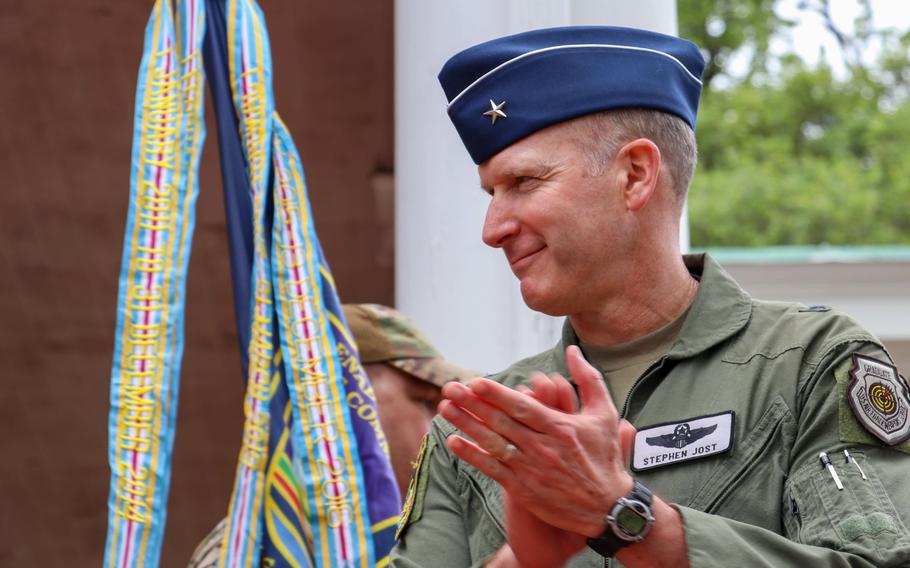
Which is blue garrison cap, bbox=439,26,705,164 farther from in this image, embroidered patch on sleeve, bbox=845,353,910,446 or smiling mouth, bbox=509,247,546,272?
embroidered patch on sleeve, bbox=845,353,910,446

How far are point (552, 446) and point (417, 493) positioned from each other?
62cm

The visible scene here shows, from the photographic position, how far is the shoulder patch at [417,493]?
2365mm

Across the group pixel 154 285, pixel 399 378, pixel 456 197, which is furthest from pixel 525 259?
pixel 456 197

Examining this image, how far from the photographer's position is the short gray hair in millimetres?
2287

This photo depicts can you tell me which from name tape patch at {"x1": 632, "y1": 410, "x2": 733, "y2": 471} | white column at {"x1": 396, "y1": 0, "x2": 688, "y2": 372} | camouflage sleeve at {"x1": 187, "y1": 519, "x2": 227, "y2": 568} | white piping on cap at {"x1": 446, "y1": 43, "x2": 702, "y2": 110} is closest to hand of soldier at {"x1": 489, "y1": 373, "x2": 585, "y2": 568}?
name tape patch at {"x1": 632, "y1": 410, "x2": 733, "y2": 471}

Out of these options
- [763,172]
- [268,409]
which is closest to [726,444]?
[268,409]

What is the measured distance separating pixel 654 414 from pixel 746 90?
592 inches

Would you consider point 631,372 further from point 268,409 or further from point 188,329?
point 188,329

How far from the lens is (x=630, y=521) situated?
185cm

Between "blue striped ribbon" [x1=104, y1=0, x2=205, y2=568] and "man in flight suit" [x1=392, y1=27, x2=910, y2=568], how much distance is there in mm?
815

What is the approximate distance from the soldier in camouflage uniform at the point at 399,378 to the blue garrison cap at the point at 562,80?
Result: 4.52 ft

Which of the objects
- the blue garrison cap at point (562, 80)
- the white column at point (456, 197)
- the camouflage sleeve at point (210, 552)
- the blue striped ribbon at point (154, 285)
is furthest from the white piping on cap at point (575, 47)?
the white column at point (456, 197)

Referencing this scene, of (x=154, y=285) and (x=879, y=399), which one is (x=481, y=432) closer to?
(x=879, y=399)

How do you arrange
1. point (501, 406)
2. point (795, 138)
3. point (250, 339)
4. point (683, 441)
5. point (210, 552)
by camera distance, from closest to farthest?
point (501, 406) < point (683, 441) < point (250, 339) < point (210, 552) < point (795, 138)
